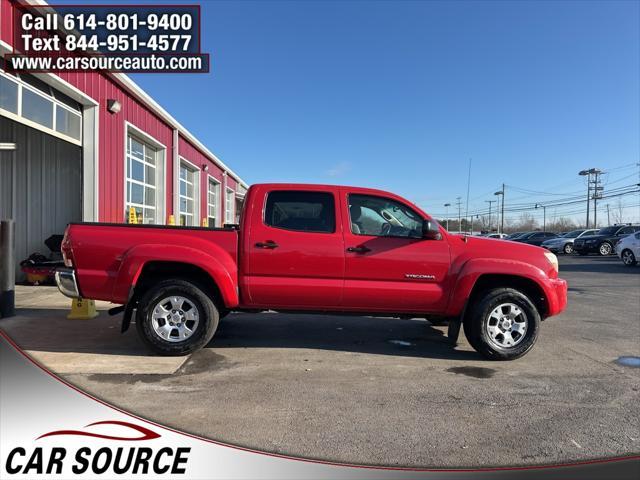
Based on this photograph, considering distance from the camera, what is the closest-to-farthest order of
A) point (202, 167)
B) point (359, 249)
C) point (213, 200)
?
point (359, 249) < point (202, 167) < point (213, 200)

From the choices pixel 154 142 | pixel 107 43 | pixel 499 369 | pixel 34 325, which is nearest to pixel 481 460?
pixel 499 369

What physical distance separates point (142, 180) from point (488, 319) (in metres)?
12.0

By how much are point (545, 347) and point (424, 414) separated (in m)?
2.98

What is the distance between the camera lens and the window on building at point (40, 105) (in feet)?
25.4

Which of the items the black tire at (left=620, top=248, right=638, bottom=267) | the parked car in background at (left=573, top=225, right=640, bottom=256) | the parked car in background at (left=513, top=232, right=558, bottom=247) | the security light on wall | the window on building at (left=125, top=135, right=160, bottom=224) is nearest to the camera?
the security light on wall

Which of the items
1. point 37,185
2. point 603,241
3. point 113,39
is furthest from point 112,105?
point 603,241

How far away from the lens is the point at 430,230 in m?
4.75

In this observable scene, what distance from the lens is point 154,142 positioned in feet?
45.6

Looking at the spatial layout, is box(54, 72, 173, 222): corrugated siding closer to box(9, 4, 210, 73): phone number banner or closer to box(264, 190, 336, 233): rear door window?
box(9, 4, 210, 73): phone number banner

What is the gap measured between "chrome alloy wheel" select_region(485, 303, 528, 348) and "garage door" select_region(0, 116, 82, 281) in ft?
32.9

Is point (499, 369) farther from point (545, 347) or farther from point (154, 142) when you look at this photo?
point (154, 142)

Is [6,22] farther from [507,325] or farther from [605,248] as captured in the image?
[605,248]

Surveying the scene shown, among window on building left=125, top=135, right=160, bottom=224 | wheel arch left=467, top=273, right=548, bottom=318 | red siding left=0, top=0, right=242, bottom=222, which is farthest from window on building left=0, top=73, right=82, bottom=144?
wheel arch left=467, top=273, right=548, bottom=318

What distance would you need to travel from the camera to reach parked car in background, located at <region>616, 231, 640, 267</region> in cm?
1692
